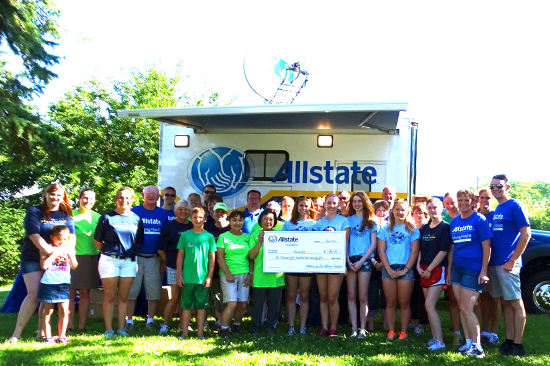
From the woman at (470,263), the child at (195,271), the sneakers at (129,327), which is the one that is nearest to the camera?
the woman at (470,263)

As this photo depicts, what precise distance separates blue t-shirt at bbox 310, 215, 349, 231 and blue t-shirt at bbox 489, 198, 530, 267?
1.60 m

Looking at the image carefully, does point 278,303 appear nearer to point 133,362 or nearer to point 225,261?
point 225,261

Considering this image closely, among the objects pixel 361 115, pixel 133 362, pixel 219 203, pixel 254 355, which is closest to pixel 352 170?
pixel 361 115

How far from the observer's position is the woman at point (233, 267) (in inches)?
249

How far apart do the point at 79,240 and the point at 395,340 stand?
147 inches

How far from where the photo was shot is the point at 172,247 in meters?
6.62

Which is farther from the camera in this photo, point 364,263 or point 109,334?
point 364,263

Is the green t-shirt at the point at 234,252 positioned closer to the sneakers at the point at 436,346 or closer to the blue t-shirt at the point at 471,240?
the sneakers at the point at 436,346

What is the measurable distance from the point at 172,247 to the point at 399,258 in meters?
2.61

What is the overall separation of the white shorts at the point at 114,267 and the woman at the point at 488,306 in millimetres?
3846

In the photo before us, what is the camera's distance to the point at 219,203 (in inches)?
267

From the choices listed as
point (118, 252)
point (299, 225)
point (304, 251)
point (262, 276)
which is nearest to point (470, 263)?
point (304, 251)

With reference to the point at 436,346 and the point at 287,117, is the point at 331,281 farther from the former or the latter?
the point at 287,117

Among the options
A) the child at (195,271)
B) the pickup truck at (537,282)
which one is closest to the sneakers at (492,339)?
the pickup truck at (537,282)
